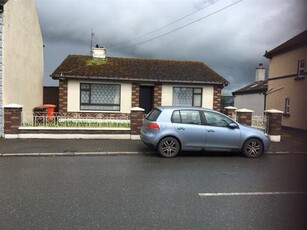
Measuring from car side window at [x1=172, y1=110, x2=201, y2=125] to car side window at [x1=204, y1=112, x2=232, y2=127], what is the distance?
303mm

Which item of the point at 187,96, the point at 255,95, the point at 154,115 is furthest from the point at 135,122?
the point at 255,95

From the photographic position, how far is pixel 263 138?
9906 mm

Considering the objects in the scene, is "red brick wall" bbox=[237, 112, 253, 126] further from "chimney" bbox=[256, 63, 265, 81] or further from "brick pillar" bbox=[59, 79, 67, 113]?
"chimney" bbox=[256, 63, 265, 81]

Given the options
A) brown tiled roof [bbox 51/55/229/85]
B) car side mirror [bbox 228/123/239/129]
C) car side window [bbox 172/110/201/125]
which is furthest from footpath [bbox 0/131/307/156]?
brown tiled roof [bbox 51/55/229/85]

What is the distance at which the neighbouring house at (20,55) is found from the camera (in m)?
12.4

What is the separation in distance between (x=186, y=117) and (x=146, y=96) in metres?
10.2

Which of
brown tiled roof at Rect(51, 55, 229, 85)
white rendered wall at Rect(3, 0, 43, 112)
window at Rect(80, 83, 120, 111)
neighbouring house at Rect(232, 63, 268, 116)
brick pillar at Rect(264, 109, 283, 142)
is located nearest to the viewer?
white rendered wall at Rect(3, 0, 43, 112)

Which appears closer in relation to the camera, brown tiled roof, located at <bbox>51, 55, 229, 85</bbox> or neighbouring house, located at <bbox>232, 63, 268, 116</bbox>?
brown tiled roof, located at <bbox>51, 55, 229, 85</bbox>

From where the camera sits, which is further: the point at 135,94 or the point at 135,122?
the point at 135,94

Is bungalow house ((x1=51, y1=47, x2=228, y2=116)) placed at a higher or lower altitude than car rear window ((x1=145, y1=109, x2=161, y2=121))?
higher

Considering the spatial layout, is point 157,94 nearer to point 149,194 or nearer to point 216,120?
point 216,120

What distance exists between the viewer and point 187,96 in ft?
63.7

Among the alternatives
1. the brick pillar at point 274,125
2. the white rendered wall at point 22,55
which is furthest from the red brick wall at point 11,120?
the brick pillar at point 274,125

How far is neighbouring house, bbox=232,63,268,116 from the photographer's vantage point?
27.0m
